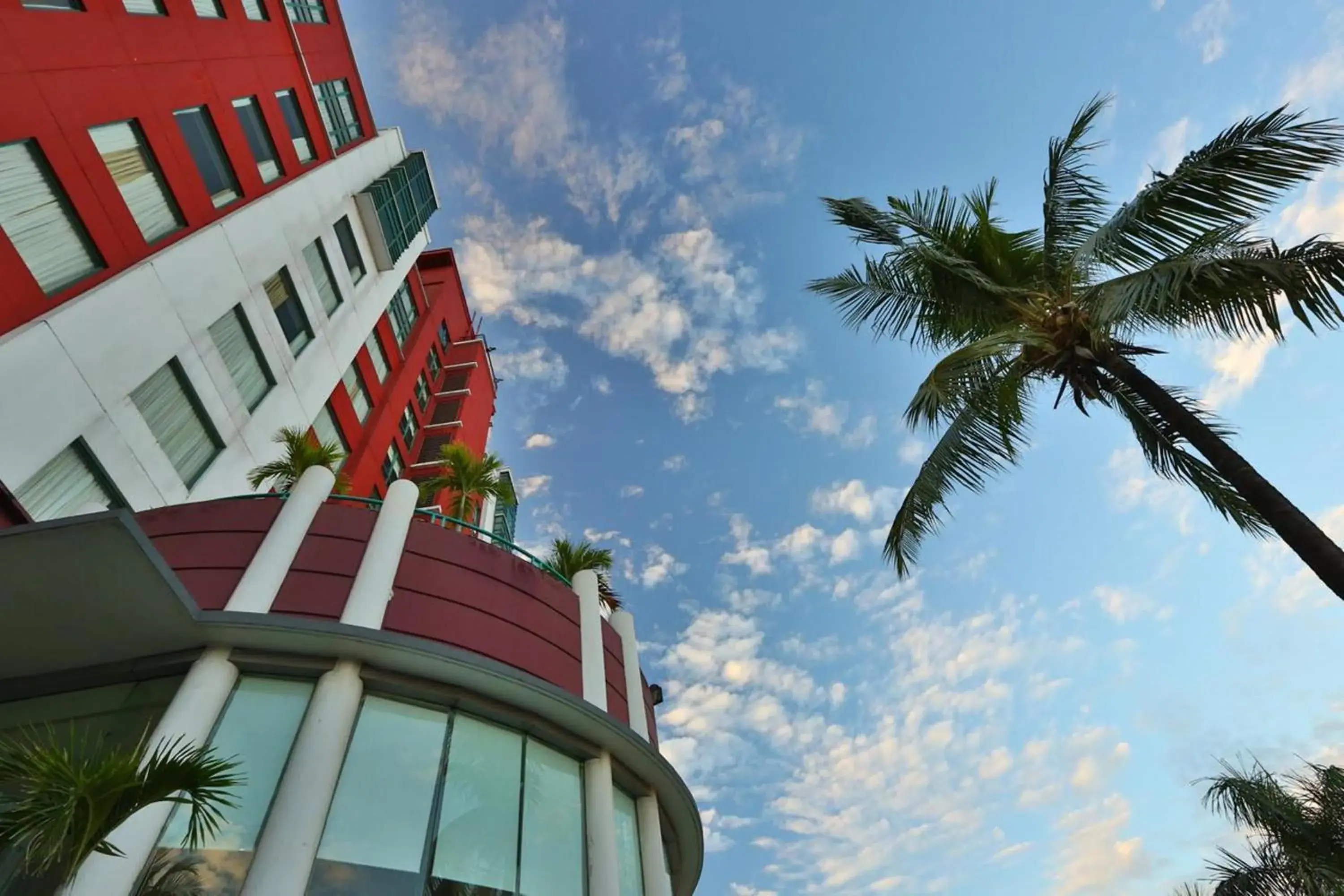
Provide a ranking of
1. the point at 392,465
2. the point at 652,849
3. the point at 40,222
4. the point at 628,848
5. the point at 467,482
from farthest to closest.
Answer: the point at 392,465 < the point at 467,482 < the point at 40,222 < the point at 652,849 < the point at 628,848

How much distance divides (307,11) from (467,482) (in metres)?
19.5

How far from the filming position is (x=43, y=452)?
12203mm

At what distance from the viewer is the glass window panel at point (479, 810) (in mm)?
8461

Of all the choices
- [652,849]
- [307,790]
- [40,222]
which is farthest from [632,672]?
[40,222]

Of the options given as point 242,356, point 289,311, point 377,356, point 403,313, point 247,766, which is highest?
point 403,313

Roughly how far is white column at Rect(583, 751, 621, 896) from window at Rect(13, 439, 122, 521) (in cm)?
1022

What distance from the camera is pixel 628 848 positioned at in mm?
10797

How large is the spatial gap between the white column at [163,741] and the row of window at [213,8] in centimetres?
1243

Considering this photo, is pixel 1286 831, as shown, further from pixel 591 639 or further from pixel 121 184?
pixel 121 184

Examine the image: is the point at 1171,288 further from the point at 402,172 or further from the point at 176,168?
the point at 402,172

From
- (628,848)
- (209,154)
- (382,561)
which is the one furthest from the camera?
(209,154)

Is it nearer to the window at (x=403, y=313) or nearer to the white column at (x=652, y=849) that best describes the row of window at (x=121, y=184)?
the window at (x=403, y=313)

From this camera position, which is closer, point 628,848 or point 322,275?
point 628,848

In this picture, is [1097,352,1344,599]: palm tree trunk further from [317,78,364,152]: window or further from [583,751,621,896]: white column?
[317,78,364,152]: window
